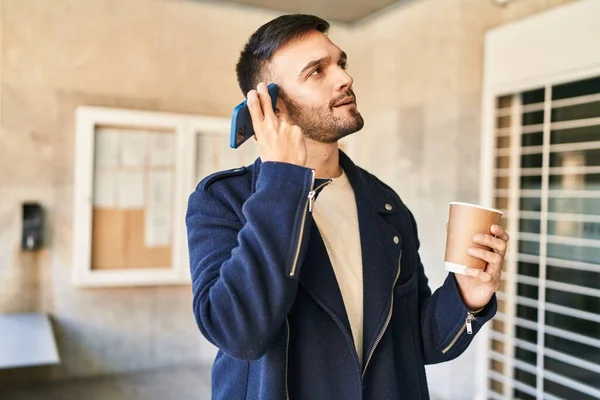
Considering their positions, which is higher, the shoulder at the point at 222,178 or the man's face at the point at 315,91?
the man's face at the point at 315,91

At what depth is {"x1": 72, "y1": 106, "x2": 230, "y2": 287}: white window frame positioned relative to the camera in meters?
2.69

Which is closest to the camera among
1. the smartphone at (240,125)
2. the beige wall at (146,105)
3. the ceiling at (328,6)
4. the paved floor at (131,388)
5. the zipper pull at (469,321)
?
the smartphone at (240,125)

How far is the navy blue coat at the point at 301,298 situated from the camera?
30.6 inches

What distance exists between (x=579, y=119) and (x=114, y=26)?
2270 mm

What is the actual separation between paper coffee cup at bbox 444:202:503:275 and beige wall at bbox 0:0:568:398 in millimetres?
1619

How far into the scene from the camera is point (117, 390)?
8.43 feet

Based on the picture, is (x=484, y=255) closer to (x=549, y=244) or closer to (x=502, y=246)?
(x=502, y=246)

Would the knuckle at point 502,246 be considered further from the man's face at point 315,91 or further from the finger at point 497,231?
the man's face at point 315,91

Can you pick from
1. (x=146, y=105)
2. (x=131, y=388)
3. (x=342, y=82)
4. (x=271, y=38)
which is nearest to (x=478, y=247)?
(x=342, y=82)

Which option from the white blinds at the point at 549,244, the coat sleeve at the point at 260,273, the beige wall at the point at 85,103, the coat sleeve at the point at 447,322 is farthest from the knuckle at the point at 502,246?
the beige wall at the point at 85,103

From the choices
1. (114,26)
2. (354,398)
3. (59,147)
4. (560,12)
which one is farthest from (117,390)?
(560,12)

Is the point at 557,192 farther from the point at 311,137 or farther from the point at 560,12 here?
the point at 311,137

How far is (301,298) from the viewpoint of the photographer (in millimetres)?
923

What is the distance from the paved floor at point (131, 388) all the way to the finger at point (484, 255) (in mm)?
1926
